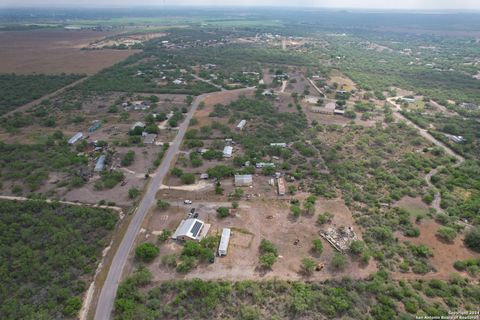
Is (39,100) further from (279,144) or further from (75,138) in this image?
(279,144)

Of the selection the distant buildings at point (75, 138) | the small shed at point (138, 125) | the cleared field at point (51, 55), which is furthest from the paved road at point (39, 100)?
the small shed at point (138, 125)

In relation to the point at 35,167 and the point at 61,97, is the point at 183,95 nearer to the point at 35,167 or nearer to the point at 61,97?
the point at 61,97

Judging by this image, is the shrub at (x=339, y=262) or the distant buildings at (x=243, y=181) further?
the distant buildings at (x=243, y=181)

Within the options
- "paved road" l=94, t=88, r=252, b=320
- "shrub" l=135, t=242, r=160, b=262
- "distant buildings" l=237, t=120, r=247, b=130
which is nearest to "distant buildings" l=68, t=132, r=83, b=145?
"paved road" l=94, t=88, r=252, b=320

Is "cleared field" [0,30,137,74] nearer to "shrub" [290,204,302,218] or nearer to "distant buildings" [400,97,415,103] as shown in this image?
"shrub" [290,204,302,218]

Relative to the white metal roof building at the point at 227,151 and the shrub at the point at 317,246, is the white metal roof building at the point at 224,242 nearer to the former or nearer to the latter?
the shrub at the point at 317,246

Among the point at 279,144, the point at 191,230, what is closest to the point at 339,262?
the point at 191,230
